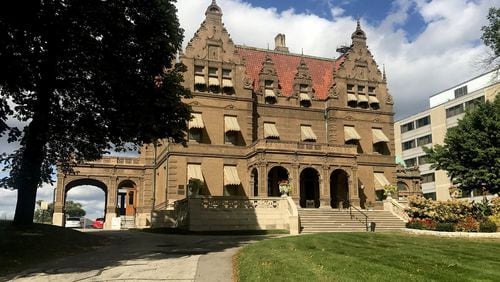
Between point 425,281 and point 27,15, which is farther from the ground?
point 27,15

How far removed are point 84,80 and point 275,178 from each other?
74.2ft

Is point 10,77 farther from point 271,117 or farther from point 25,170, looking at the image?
point 271,117

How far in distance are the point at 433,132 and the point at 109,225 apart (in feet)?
207

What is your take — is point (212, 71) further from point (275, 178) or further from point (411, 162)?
point (411, 162)

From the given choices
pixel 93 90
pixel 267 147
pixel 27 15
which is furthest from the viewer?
pixel 267 147

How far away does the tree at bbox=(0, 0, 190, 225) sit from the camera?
20250 millimetres

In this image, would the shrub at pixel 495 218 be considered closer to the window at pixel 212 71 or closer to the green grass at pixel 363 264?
the green grass at pixel 363 264

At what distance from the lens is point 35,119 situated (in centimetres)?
2133

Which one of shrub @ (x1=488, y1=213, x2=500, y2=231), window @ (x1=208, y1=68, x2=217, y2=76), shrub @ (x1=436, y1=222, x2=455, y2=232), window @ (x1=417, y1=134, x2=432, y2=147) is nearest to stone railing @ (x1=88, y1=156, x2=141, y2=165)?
window @ (x1=208, y1=68, x2=217, y2=76)

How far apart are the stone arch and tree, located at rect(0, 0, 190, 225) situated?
17.4m

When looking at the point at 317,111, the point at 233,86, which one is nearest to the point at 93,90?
the point at 233,86

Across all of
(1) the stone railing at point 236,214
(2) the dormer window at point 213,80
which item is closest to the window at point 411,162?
(2) the dormer window at point 213,80

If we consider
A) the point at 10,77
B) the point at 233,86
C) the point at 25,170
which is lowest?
the point at 25,170

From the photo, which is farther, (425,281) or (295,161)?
(295,161)
